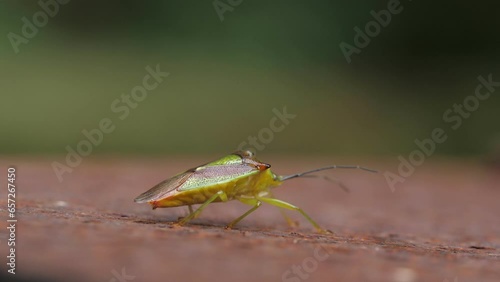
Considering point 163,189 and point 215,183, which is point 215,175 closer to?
point 215,183

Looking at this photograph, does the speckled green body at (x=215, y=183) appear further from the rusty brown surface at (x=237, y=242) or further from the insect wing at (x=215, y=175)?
the rusty brown surface at (x=237, y=242)

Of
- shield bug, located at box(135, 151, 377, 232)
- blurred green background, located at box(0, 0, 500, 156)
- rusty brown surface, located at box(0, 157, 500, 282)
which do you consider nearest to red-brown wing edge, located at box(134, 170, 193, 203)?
shield bug, located at box(135, 151, 377, 232)

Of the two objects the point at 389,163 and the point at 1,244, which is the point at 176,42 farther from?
the point at 1,244

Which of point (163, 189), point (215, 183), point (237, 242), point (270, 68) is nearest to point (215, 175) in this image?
point (215, 183)

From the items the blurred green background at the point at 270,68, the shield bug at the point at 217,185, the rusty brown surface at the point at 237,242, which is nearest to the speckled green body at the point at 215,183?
the shield bug at the point at 217,185

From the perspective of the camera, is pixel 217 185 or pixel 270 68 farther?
pixel 270 68
